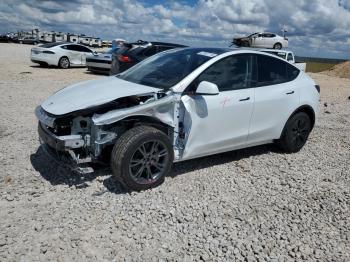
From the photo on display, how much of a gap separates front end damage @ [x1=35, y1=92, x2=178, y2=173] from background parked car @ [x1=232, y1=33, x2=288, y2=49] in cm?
2601

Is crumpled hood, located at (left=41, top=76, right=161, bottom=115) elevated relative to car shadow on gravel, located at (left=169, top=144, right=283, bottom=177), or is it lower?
elevated

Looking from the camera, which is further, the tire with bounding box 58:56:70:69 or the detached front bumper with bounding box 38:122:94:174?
the tire with bounding box 58:56:70:69

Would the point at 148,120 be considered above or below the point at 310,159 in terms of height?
above

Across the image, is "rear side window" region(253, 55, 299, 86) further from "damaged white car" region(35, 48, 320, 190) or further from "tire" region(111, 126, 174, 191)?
"tire" region(111, 126, 174, 191)

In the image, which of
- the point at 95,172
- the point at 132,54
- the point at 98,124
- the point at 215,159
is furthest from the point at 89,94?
the point at 132,54

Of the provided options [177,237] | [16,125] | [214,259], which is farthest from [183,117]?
[16,125]

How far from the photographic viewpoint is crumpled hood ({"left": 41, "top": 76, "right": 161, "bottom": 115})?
4.47m

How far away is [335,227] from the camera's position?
4.20 m

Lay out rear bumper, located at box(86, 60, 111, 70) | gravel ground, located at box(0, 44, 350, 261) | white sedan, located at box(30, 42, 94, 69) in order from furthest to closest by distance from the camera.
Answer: white sedan, located at box(30, 42, 94, 69), rear bumper, located at box(86, 60, 111, 70), gravel ground, located at box(0, 44, 350, 261)

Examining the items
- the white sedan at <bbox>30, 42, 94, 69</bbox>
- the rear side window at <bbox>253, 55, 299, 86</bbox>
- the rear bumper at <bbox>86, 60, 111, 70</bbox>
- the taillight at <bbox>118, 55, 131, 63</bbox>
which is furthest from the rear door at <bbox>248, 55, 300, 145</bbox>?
the white sedan at <bbox>30, 42, 94, 69</bbox>

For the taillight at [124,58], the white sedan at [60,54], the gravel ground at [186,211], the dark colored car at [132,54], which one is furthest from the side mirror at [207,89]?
the white sedan at [60,54]

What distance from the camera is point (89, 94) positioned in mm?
4750

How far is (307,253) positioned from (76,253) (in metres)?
2.13

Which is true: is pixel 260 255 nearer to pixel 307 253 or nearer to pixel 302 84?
pixel 307 253
